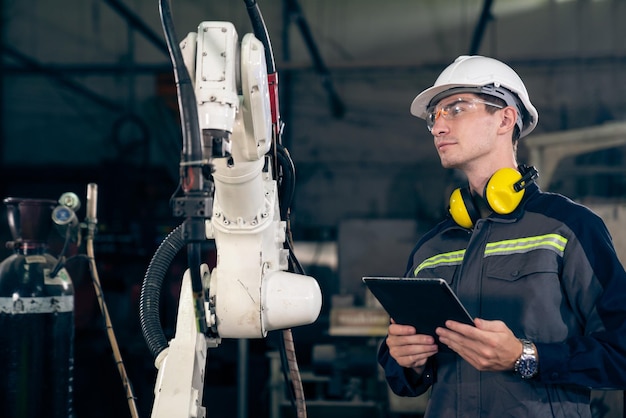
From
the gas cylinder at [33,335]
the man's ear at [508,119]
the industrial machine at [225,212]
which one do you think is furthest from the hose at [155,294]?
the gas cylinder at [33,335]

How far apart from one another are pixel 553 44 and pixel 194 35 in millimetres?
6961

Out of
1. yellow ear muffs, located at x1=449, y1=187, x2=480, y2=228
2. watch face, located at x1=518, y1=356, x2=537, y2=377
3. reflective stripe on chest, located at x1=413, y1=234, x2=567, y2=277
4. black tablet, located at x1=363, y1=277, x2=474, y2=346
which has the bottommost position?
watch face, located at x1=518, y1=356, x2=537, y2=377

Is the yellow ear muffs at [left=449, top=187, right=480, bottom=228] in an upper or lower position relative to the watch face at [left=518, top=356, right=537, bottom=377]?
upper

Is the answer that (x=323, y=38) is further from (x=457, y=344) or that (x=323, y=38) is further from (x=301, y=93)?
(x=457, y=344)

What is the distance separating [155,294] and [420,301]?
2.04 feet

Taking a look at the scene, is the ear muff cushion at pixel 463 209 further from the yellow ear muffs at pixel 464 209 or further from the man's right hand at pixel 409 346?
the man's right hand at pixel 409 346

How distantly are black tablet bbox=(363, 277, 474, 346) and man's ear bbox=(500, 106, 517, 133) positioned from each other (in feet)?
1.90

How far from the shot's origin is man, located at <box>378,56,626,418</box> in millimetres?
1430

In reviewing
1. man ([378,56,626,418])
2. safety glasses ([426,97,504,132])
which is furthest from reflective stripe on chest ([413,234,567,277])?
safety glasses ([426,97,504,132])

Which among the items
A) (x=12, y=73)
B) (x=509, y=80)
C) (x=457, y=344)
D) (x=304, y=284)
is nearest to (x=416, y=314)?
(x=457, y=344)

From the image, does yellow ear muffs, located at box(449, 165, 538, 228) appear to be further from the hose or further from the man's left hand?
the hose

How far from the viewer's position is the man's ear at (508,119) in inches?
69.8

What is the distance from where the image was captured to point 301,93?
7.85 metres

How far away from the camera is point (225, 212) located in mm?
1506
